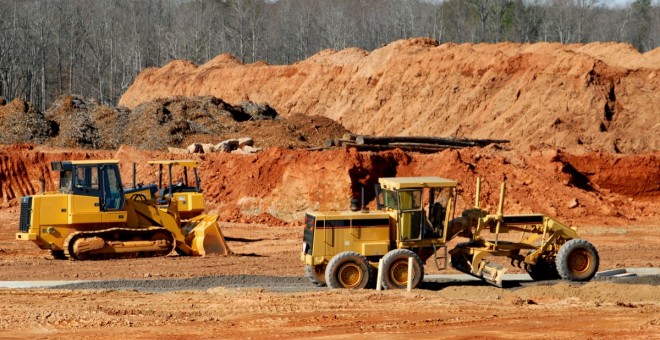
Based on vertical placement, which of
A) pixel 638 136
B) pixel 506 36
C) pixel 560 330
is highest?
pixel 506 36

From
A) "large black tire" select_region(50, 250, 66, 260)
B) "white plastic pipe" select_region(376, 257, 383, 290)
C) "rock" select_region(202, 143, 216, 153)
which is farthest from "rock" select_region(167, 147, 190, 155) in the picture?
"white plastic pipe" select_region(376, 257, 383, 290)

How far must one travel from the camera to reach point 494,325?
14984mm

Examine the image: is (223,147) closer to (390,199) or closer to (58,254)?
(58,254)

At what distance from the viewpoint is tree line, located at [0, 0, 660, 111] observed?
8306 centimetres

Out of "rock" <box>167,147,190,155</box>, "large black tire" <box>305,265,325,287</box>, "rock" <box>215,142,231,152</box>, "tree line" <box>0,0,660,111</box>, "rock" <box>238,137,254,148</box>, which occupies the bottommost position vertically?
"large black tire" <box>305,265,325,287</box>

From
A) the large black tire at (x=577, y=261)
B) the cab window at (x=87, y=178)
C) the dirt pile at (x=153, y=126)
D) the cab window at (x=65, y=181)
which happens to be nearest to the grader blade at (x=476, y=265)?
the large black tire at (x=577, y=261)

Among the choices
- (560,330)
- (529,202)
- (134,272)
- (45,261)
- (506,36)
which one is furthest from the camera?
(506,36)

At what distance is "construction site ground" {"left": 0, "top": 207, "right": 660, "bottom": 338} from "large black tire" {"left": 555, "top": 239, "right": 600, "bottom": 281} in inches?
16.0

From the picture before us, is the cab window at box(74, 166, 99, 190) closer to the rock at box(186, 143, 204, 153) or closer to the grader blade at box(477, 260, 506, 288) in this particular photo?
the grader blade at box(477, 260, 506, 288)

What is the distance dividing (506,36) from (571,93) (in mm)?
40676

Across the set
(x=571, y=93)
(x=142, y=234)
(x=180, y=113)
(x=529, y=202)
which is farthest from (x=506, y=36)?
(x=142, y=234)

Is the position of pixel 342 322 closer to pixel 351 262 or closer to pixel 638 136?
pixel 351 262

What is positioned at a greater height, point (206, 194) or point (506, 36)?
point (506, 36)

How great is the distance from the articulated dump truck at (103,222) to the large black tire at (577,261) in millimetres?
8449
